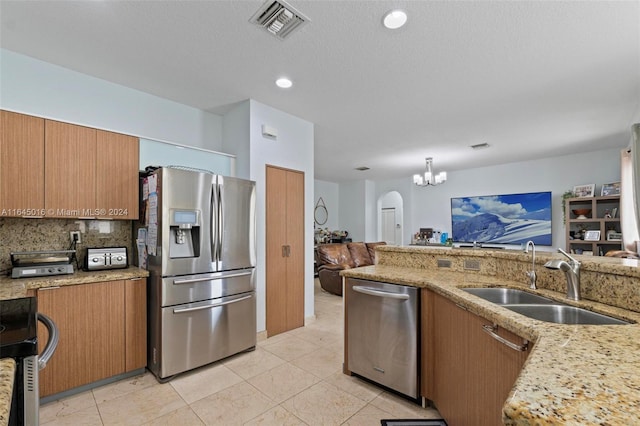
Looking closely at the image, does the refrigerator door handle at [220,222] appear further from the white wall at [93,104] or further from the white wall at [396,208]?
the white wall at [396,208]

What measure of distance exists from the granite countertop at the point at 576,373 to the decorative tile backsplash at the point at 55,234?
3.01 m

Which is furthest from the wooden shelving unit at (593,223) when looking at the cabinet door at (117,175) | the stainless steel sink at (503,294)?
the cabinet door at (117,175)

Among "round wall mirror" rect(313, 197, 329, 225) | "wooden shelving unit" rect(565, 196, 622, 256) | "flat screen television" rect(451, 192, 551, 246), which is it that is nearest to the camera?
"wooden shelving unit" rect(565, 196, 622, 256)

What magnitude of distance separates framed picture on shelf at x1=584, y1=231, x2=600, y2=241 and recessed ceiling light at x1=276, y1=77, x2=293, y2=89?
561cm

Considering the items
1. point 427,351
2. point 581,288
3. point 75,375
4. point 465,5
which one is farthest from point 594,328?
point 75,375

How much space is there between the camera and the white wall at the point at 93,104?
92.1 inches

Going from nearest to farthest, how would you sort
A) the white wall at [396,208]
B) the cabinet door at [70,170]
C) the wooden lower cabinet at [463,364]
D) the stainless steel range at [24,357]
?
the stainless steel range at [24,357], the wooden lower cabinet at [463,364], the cabinet door at [70,170], the white wall at [396,208]

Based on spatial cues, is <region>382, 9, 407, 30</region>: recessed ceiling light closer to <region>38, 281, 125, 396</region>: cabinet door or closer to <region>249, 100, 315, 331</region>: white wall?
<region>249, 100, 315, 331</region>: white wall

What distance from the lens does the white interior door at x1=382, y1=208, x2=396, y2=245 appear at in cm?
927

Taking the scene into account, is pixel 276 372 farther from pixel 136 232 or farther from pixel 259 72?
pixel 259 72

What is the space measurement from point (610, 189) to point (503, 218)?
1730 mm

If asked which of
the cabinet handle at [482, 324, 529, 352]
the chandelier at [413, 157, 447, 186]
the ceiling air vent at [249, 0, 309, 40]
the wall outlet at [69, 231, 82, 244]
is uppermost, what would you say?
the ceiling air vent at [249, 0, 309, 40]

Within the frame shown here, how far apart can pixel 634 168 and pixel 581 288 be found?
268cm

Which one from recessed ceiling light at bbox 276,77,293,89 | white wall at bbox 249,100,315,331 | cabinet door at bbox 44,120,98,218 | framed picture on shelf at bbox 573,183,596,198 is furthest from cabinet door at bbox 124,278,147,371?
framed picture on shelf at bbox 573,183,596,198
